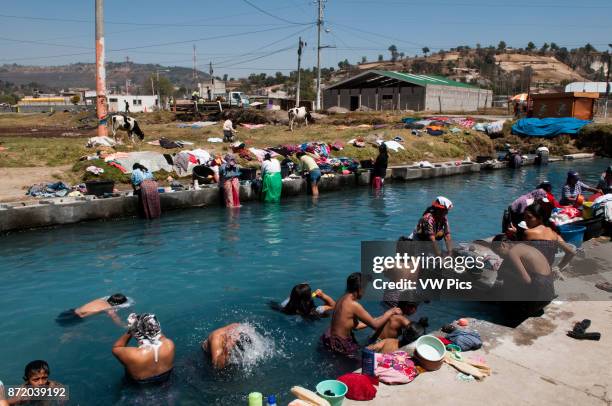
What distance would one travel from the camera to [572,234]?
31.1 feet

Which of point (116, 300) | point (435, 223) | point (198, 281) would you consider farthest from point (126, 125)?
point (435, 223)

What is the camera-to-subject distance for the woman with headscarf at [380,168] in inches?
799

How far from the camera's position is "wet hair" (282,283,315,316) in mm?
8047

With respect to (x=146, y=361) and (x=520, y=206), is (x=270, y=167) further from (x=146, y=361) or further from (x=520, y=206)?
(x=146, y=361)

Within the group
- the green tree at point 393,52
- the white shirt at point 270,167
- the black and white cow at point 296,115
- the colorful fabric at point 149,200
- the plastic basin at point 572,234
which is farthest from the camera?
the green tree at point 393,52

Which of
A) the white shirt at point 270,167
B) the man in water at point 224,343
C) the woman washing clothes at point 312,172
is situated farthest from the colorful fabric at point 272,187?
the man in water at point 224,343

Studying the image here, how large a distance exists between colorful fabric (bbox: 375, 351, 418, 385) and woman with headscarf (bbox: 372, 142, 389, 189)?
15.2 meters

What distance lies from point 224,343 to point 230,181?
34.1ft

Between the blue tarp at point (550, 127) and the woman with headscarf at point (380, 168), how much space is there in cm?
1897

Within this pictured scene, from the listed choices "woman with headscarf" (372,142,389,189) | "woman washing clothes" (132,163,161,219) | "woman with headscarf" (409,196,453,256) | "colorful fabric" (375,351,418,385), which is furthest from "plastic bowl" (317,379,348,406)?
"woman with headscarf" (372,142,389,189)

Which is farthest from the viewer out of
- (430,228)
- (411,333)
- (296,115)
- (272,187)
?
(296,115)

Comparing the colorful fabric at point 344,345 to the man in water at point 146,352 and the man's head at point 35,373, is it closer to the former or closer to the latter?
the man in water at point 146,352

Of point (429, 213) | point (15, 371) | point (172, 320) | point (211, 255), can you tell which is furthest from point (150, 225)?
point (429, 213)

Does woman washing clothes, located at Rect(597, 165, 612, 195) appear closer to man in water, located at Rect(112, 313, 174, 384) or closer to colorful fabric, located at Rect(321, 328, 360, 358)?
colorful fabric, located at Rect(321, 328, 360, 358)
